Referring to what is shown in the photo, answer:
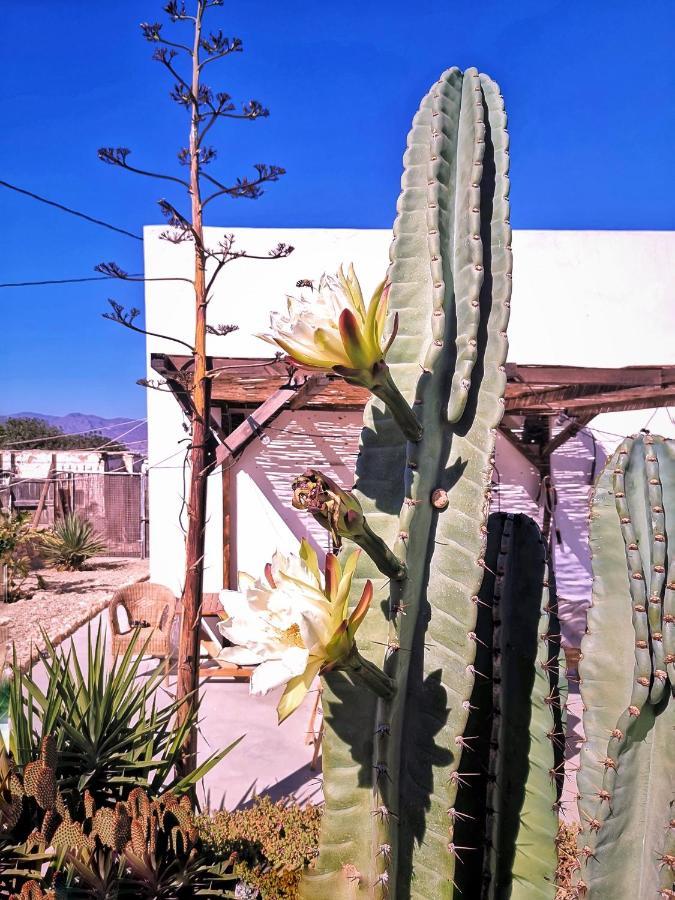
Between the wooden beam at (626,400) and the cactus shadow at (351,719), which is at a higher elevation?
the wooden beam at (626,400)

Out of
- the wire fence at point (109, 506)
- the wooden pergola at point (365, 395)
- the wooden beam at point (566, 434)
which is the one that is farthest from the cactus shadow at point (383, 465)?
the wire fence at point (109, 506)

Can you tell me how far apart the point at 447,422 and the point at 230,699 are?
454 centimetres

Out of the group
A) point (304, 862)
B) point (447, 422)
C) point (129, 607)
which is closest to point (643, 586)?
point (447, 422)

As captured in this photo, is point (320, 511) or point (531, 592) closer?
point (320, 511)

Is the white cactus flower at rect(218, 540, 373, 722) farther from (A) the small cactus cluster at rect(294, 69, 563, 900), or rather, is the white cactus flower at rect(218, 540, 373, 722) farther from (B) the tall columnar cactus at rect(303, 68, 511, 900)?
(B) the tall columnar cactus at rect(303, 68, 511, 900)

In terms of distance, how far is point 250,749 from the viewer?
4234 millimetres

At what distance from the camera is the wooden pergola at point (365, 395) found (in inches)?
167

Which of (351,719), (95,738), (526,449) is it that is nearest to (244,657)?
(351,719)

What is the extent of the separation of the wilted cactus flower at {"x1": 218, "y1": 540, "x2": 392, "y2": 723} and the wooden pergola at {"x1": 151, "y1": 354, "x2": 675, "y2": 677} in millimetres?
1991

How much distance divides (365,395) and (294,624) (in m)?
4.51

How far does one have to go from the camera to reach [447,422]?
1.26 m

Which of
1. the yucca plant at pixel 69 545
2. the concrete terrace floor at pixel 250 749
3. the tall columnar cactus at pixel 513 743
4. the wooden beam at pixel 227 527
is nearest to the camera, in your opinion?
the tall columnar cactus at pixel 513 743

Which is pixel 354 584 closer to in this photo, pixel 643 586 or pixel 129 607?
pixel 643 586

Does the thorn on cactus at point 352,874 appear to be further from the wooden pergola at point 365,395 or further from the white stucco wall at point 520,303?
the white stucco wall at point 520,303
